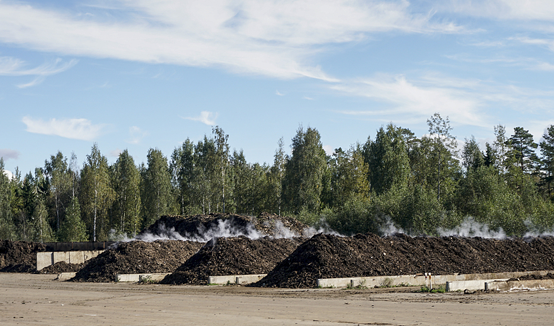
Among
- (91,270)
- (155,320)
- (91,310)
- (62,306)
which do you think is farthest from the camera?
(91,270)

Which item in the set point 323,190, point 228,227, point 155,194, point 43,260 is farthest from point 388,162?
point 43,260

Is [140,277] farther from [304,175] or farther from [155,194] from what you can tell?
[155,194]

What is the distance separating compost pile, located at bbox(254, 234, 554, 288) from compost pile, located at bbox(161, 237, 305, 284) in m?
2.82

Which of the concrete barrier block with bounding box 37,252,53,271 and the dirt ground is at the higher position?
the concrete barrier block with bounding box 37,252,53,271

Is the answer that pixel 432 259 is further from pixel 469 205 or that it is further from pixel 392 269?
pixel 469 205

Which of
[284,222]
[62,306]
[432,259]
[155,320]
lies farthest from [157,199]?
[155,320]

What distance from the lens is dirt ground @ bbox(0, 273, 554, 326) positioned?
1277 centimetres

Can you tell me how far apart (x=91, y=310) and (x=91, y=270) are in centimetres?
1513

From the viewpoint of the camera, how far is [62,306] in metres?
16.7

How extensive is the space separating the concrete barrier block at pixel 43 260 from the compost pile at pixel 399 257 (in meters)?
23.4

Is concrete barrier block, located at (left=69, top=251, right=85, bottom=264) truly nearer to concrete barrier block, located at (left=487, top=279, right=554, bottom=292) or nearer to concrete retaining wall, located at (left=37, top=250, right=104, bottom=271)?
concrete retaining wall, located at (left=37, top=250, right=104, bottom=271)

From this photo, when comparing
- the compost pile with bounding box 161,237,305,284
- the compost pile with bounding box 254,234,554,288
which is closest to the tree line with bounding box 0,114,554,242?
the compost pile with bounding box 254,234,554,288

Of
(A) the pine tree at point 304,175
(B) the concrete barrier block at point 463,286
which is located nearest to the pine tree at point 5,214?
(A) the pine tree at point 304,175

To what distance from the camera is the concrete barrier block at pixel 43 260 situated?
4006cm
